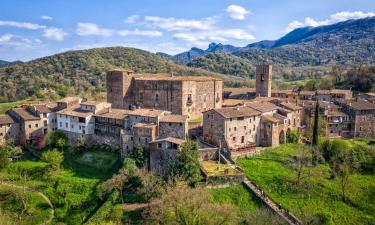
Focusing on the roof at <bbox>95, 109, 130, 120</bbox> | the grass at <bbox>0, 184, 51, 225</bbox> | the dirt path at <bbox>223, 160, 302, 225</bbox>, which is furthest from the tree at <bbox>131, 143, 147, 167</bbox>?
the dirt path at <bbox>223, 160, 302, 225</bbox>

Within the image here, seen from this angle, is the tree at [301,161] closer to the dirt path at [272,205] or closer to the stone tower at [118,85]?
the dirt path at [272,205]

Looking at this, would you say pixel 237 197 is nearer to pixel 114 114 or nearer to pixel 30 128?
pixel 114 114

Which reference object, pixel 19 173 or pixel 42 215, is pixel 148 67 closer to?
pixel 19 173

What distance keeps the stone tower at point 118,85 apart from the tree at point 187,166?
25298 mm

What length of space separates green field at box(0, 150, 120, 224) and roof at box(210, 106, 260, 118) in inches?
685

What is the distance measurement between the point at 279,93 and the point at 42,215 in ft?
190

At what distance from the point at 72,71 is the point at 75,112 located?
84.4 metres

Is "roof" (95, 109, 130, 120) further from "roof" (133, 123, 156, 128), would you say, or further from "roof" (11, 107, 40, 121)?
"roof" (11, 107, 40, 121)

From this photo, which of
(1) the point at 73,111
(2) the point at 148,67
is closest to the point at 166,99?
(1) the point at 73,111

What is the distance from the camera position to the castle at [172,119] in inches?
1984

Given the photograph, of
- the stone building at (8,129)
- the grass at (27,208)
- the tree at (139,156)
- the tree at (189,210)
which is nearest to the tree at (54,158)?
the grass at (27,208)

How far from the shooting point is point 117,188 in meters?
44.6

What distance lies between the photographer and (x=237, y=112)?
173 ft

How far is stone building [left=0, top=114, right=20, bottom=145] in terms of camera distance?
60.9 meters
